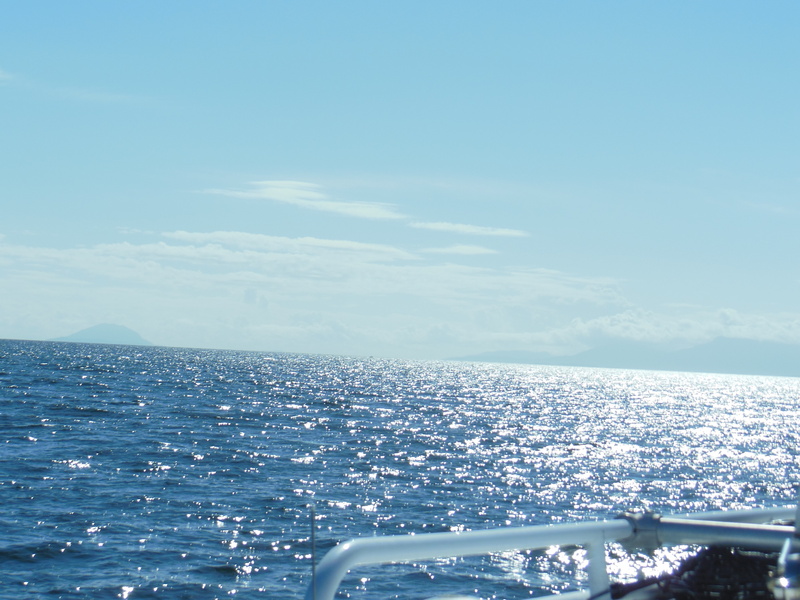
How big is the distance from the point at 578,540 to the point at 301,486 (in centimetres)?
3175

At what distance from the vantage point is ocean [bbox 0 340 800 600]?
2130 centimetres

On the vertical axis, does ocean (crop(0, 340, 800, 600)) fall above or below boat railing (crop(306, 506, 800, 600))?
below

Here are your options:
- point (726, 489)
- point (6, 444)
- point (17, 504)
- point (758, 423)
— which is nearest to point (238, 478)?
point (17, 504)

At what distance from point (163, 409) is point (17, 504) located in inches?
1648

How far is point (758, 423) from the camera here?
93688 mm

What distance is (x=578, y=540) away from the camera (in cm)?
402

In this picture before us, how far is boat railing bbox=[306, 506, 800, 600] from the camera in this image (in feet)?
11.0

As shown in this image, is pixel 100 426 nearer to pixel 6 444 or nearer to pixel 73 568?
pixel 6 444

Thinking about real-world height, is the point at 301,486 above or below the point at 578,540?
below

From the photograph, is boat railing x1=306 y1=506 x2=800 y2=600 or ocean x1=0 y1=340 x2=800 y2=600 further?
ocean x1=0 y1=340 x2=800 y2=600

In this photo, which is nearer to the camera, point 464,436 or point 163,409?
point 464,436

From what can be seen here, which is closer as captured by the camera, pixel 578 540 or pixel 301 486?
pixel 578 540

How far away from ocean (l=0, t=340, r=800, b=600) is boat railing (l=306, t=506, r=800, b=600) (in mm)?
14406

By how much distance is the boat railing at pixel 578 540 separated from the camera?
132 inches
